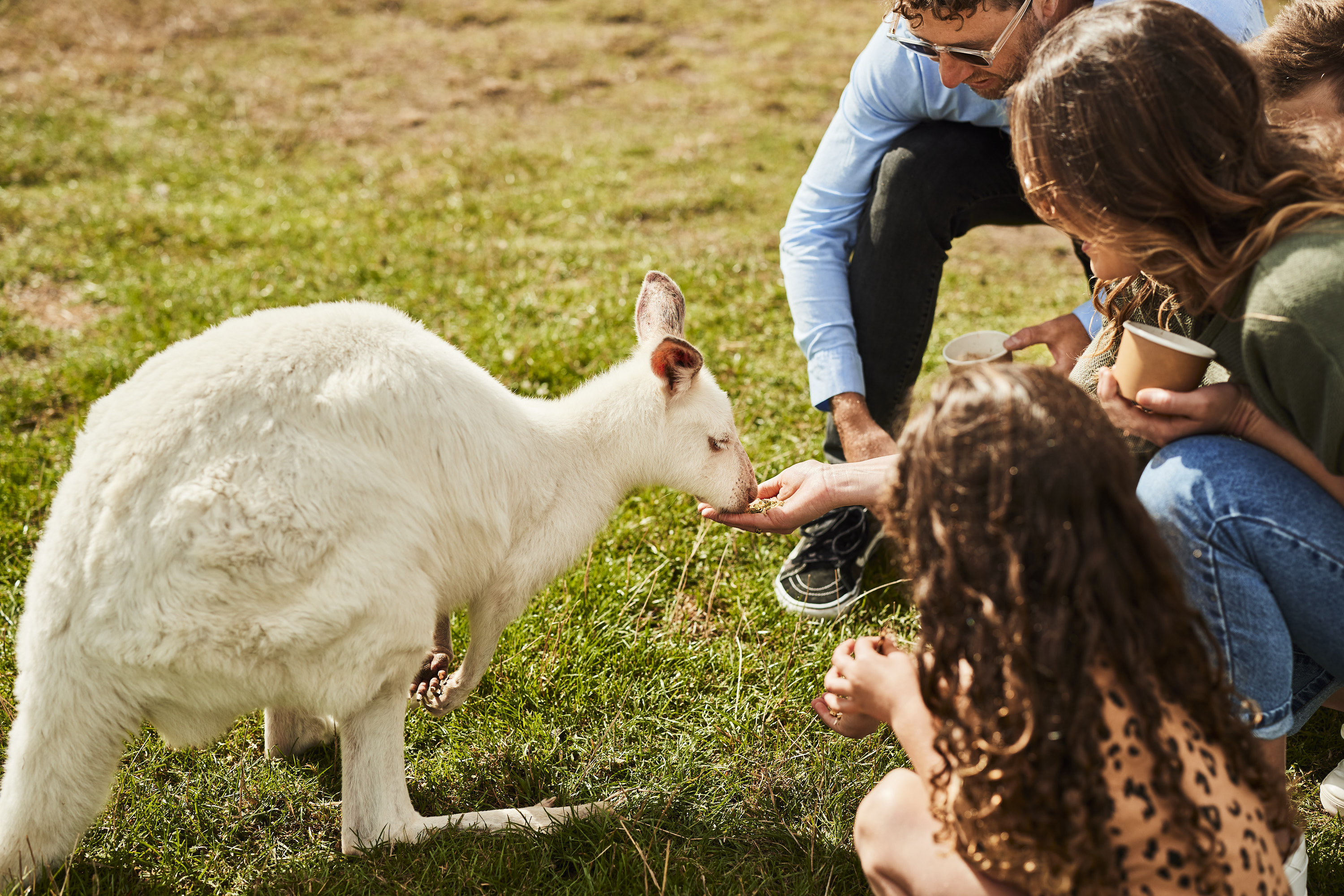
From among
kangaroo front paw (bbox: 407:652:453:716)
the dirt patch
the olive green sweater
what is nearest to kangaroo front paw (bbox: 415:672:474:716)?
kangaroo front paw (bbox: 407:652:453:716)

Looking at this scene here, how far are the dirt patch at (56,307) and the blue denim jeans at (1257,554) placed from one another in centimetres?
470

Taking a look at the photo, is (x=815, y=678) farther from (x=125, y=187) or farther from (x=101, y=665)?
(x=125, y=187)

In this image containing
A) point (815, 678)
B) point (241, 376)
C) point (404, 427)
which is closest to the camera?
point (241, 376)

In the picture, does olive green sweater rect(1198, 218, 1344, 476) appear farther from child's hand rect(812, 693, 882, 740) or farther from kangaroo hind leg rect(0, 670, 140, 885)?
kangaroo hind leg rect(0, 670, 140, 885)

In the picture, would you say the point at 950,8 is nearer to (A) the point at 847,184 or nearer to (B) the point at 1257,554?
(A) the point at 847,184

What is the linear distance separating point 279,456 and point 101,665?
21.9 inches

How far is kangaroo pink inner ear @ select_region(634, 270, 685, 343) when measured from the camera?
296 centimetres

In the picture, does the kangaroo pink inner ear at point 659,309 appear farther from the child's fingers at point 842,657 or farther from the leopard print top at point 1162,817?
the leopard print top at point 1162,817

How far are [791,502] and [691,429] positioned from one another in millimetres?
375

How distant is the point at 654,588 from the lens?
3.15 m

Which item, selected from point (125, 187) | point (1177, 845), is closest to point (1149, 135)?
point (1177, 845)

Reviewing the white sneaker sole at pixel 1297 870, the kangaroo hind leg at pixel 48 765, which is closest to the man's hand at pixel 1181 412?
the white sneaker sole at pixel 1297 870

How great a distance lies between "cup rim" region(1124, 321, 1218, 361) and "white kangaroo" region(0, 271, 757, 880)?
152 centimetres

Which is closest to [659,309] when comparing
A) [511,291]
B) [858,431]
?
[858,431]
